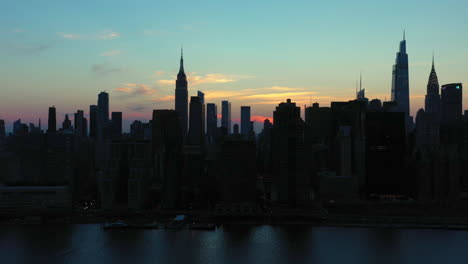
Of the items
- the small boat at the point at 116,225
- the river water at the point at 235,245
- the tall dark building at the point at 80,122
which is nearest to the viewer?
the river water at the point at 235,245

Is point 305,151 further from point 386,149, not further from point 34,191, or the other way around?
point 34,191

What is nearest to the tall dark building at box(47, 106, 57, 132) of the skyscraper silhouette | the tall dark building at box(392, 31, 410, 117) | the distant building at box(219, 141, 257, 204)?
the skyscraper silhouette

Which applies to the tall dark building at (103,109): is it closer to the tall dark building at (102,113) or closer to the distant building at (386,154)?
the tall dark building at (102,113)

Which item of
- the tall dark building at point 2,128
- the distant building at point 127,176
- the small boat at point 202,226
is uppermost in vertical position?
the tall dark building at point 2,128

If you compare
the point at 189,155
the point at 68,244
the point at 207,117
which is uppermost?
the point at 207,117

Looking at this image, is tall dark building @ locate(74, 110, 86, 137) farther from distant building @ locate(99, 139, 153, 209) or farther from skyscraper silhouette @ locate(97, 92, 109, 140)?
distant building @ locate(99, 139, 153, 209)

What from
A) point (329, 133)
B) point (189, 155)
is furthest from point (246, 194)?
point (329, 133)

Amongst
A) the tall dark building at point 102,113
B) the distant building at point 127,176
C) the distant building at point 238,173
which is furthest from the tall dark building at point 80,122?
the distant building at point 238,173
